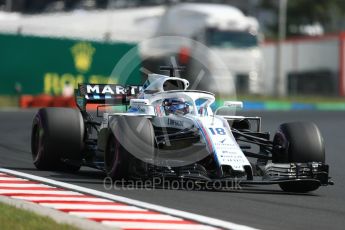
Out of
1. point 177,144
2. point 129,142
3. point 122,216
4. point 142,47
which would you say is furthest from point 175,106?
point 142,47

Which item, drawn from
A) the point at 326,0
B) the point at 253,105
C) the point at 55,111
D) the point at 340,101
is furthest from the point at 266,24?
the point at 55,111

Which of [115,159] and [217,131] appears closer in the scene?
[217,131]


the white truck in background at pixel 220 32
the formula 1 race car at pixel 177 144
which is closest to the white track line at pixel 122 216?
the formula 1 race car at pixel 177 144

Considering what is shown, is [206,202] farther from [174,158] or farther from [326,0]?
[326,0]

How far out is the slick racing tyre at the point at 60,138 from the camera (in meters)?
13.1

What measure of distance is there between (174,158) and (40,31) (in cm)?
2761

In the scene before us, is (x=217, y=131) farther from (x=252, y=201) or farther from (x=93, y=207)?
(x=93, y=207)

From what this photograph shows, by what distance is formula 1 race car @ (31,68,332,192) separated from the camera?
37.9ft

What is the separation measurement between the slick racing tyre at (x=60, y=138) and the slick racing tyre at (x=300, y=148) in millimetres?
2865

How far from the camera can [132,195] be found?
10742 millimetres

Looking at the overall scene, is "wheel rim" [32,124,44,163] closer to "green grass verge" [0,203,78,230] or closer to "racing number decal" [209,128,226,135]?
"racing number decal" [209,128,226,135]

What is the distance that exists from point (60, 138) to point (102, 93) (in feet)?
4.67

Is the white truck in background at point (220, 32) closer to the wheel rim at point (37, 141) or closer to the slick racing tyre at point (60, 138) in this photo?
the wheel rim at point (37, 141)

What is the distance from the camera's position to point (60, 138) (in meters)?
13.2
